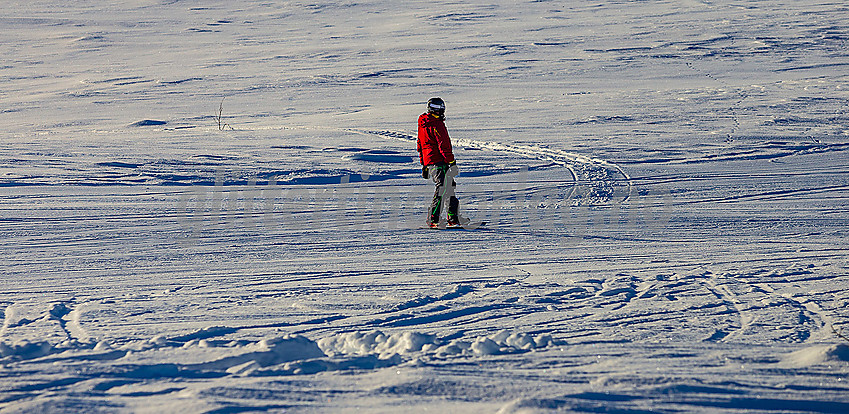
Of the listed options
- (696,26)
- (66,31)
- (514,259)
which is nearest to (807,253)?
(514,259)

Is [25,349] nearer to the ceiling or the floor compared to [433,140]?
nearer to the floor

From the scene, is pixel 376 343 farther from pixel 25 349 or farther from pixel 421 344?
pixel 25 349

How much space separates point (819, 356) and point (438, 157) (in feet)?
12.3

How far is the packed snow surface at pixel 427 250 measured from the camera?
3510mm

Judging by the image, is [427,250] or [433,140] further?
[433,140]

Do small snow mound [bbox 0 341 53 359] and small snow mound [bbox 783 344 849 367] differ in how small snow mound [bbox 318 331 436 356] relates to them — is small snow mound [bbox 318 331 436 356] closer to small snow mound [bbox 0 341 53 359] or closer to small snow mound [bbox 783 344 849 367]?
small snow mound [bbox 0 341 53 359]

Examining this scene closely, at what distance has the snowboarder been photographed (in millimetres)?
6699

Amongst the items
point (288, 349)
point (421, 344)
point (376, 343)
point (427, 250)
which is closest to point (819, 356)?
→ point (421, 344)

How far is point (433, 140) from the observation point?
679cm

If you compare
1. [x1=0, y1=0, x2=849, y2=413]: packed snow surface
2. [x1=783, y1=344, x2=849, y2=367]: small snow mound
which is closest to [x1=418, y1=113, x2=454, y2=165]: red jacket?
[x1=0, y1=0, x2=849, y2=413]: packed snow surface

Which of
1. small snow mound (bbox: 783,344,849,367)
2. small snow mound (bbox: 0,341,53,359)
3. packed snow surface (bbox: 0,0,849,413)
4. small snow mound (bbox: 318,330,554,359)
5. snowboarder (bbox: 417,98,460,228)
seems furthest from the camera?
snowboarder (bbox: 417,98,460,228)

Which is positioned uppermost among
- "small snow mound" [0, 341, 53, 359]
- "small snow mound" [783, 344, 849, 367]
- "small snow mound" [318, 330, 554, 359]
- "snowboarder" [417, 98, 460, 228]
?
"snowboarder" [417, 98, 460, 228]

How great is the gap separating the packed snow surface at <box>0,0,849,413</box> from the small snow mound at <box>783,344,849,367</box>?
0.05 ft

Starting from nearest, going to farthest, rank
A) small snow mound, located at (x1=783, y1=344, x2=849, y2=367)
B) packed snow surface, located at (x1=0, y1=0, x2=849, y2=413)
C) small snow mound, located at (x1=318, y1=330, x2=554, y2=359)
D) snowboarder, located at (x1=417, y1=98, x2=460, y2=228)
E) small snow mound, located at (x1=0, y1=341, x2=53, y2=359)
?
packed snow surface, located at (x1=0, y1=0, x2=849, y2=413) → small snow mound, located at (x1=783, y1=344, x2=849, y2=367) → small snow mound, located at (x1=0, y1=341, x2=53, y2=359) → small snow mound, located at (x1=318, y1=330, x2=554, y2=359) → snowboarder, located at (x1=417, y1=98, x2=460, y2=228)
